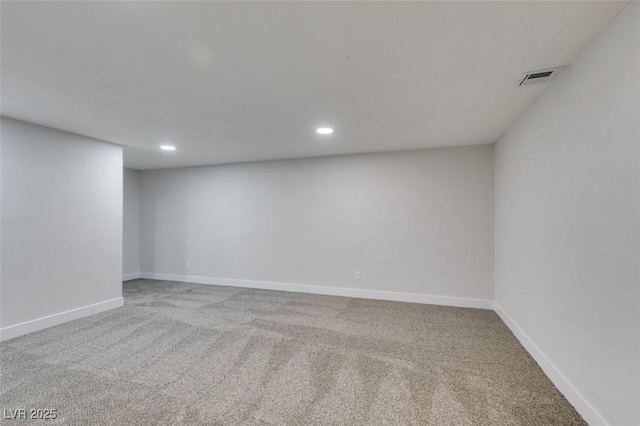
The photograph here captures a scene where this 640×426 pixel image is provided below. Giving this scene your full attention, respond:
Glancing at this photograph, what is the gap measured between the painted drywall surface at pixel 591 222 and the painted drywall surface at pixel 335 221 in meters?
1.34

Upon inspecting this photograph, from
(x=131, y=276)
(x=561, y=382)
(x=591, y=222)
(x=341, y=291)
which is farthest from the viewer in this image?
(x=131, y=276)

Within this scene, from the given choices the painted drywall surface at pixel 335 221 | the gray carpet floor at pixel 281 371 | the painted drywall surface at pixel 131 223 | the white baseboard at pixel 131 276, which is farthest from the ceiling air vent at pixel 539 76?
the white baseboard at pixel 131 276

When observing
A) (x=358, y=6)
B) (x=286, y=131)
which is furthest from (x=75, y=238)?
(x=358, y=6)

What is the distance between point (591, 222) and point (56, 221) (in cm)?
506

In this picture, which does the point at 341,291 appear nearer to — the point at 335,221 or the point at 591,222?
the point at 335,221

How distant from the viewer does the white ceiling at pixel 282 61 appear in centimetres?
140

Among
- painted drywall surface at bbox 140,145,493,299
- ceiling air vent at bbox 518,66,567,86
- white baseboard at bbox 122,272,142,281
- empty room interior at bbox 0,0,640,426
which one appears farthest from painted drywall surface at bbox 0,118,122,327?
ceiling air vent at bbox 518,66,567,86

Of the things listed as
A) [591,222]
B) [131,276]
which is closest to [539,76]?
[591,222]

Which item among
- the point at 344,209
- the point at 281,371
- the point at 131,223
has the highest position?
the point at 344,209

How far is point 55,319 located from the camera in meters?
3.25

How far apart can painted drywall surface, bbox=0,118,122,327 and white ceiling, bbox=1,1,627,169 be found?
1.23 ft

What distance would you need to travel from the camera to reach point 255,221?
510cm

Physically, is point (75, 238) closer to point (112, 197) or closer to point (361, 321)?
point (112, 197)

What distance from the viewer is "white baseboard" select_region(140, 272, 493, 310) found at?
13.0 ft
